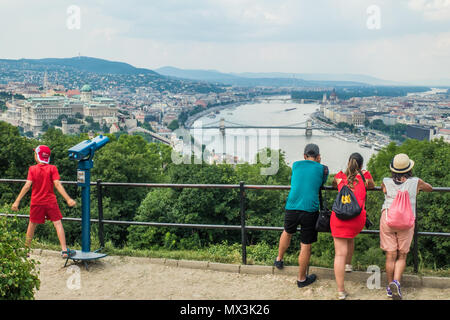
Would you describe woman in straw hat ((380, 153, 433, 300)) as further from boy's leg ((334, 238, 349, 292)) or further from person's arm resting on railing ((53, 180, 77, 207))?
person's arm resting on railing ((53, 180, 77, 207))

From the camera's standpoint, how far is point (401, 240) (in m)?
4.18

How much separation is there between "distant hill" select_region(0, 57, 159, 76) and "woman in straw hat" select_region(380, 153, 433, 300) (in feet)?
593

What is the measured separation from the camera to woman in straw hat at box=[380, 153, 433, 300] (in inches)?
163

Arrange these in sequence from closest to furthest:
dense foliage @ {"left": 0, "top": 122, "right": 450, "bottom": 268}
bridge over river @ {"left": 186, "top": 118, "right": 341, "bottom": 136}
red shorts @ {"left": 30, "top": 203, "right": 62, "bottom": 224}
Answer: red shorts @ {"left": 30, "top": 203, "right": 62, "bottom": 224}
dense foliage @ {"left": 0, "top": 122, "right": 450, "bottom": 268}
bridge over river @ {"left": 186, "top": 118, "right": 341, "bottom": 136}

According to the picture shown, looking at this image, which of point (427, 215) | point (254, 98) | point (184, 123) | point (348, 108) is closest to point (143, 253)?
point (427, 215)

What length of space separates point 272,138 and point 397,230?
10186 centimetres

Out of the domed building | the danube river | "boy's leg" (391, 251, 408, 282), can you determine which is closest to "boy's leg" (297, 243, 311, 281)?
"boy's leg" (391, 251, 408, 282)

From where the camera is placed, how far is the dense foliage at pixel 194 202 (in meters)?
18.7

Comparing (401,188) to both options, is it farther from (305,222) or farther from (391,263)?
(305,222)

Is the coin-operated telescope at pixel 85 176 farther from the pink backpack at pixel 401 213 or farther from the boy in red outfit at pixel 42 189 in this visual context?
the pink backpack at pixel 401 213

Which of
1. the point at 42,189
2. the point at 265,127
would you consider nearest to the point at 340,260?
the point at 42,189

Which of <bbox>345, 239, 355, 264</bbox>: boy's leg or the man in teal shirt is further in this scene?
<bbox>345, 239, 355, 264</bbox>: boy's leg

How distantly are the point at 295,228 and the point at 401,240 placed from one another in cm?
100

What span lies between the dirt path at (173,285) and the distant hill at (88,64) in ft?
588
